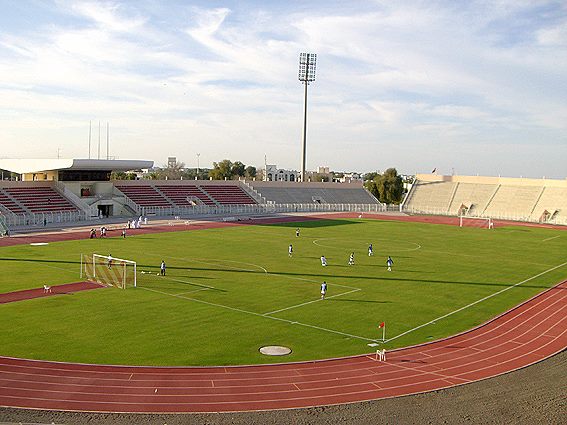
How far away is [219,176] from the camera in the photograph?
145250 millimetres

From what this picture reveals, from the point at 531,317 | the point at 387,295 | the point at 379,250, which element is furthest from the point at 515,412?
the point at 379,250

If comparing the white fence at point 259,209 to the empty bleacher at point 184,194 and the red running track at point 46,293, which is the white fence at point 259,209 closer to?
the empty bleacher at point 184,194

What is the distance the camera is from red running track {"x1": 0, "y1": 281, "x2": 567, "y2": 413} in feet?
59.3

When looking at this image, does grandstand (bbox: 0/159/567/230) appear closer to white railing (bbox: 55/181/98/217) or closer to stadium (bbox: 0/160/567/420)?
white railing (bbox: 55/181/98/217)

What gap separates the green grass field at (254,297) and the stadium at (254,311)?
5.0 inches

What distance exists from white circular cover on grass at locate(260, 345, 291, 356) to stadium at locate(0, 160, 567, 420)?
0.39 ft

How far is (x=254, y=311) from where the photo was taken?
28828mm

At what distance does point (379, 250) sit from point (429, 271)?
10150 millimetres

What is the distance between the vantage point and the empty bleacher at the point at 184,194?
3371 inches

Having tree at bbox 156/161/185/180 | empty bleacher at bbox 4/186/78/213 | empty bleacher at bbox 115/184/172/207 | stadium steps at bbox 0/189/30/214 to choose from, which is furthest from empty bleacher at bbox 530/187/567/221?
tree at bbox 156/161/185/180

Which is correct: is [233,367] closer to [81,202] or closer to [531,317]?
[531,317]

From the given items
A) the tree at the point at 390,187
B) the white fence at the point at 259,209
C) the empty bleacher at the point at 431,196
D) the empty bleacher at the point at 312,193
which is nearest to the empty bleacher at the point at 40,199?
the white fence at the point at 259,209

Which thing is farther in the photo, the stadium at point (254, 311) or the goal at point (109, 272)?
the goal at point (109, 272)

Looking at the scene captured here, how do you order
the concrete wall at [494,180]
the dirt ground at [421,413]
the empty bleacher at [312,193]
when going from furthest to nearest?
the empty bleacher at [312,193] → the concrete wall at [494,180] → the dirt ground at [421,413]
